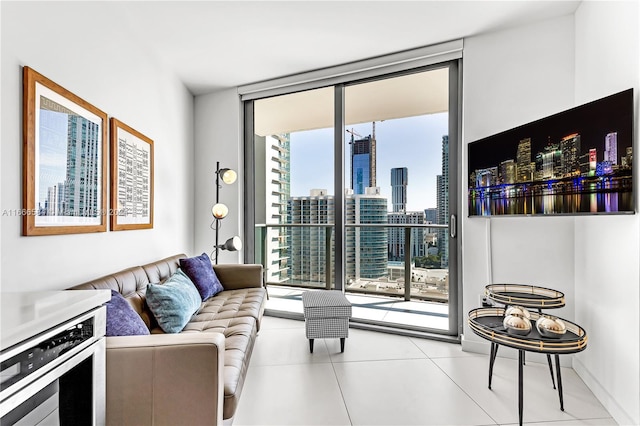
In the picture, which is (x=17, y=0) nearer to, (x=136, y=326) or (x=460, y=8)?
(x=136, y=326)

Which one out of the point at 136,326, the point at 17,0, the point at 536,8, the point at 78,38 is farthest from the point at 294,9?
the point at 136,326

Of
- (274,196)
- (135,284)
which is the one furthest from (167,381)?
(274,196)

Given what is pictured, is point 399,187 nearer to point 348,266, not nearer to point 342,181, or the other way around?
point 342,181

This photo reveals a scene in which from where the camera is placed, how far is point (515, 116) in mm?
2584

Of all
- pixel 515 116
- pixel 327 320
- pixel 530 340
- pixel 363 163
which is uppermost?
pixel 515 116

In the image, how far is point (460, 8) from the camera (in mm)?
2381

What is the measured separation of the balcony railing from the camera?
3490 mm

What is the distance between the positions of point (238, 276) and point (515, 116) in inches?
113

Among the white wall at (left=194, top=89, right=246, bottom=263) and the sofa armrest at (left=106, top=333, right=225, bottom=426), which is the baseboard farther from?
the white wall at (left=194, top=89, right=246, bottom=263)

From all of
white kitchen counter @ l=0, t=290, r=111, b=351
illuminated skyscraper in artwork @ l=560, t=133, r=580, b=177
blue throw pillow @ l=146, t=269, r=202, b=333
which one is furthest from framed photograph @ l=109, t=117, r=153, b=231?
illuminated skyscraper in artwork @ l=560, t=133, r=580, b=177

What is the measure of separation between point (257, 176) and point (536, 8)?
312 cm

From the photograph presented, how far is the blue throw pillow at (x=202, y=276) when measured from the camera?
110 inches

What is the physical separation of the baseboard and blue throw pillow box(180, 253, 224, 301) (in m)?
2.87

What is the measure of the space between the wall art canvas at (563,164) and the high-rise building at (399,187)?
87cm
